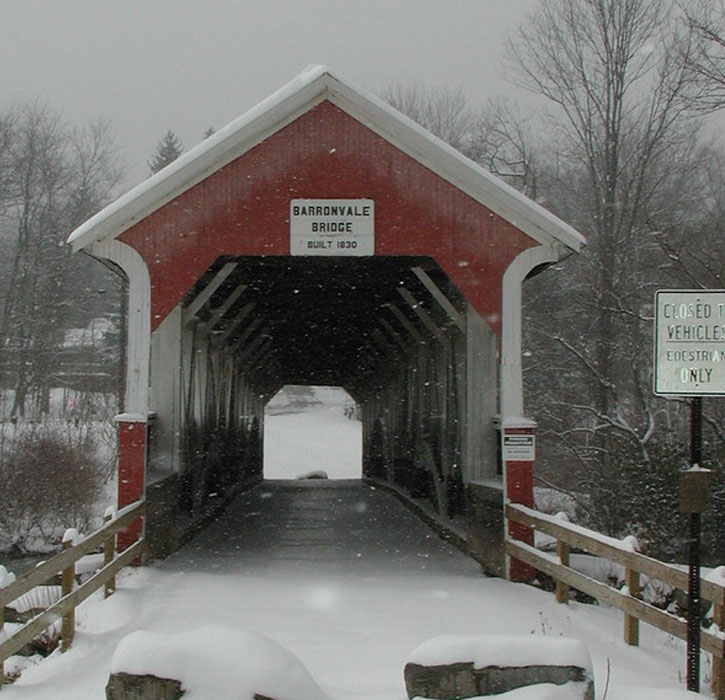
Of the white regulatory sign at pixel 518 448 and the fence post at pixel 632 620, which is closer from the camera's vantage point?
the fence post at pixel 632 620

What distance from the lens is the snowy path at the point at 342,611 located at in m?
5.74

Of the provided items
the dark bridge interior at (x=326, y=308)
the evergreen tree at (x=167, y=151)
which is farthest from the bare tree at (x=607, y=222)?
the evergreen tree at (x=167, y=151)

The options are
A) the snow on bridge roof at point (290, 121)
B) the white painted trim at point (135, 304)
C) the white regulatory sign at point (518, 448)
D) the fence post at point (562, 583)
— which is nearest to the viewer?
the fence post at point (562, 583)

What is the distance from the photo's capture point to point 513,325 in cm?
972

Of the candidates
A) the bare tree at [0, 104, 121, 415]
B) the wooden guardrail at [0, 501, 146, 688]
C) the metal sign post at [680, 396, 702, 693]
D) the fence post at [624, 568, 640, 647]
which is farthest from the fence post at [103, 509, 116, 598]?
the bare tree at [0, 104, 121, 415]

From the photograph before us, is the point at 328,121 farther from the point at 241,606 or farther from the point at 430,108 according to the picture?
the point at 430,108

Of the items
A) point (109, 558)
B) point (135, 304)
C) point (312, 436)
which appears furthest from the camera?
point (312, 436)

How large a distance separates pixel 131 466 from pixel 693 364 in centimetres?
562

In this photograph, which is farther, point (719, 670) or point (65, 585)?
point (65, 585)

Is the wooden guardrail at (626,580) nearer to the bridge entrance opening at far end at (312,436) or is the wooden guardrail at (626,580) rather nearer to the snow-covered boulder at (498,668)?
the snow-covered boulder at (498,668)

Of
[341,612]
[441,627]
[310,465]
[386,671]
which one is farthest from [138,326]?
[310,465]

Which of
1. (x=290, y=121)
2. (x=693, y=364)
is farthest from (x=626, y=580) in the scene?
(x=290, y=121)

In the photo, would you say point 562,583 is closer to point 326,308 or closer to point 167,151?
point 326,308

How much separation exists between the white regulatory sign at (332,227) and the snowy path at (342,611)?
303 centimetres
